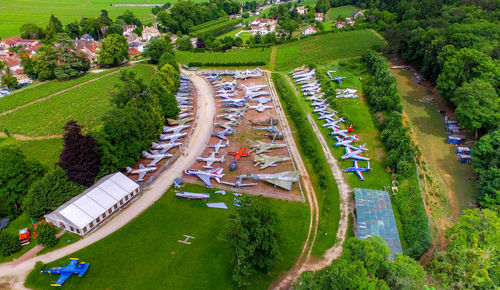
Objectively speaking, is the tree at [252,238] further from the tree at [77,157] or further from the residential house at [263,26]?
the residential house at [263,26]

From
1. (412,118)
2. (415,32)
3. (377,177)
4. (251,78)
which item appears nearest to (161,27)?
(251,78)

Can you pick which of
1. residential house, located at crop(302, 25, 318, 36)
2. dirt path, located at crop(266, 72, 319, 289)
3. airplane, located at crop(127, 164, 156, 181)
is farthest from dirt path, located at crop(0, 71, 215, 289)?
residential house, located at crop(302, 25, 318, 36)

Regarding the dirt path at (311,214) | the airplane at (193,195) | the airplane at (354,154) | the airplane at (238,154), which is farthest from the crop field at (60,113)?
the airplane at (354,154)

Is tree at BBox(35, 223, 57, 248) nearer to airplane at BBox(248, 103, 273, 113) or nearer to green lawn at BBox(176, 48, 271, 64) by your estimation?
airplane at BBox(248, 103, 273, 113)

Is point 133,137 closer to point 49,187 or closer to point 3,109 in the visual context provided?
point 49,187

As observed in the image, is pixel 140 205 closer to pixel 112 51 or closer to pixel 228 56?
pixel 112 51
